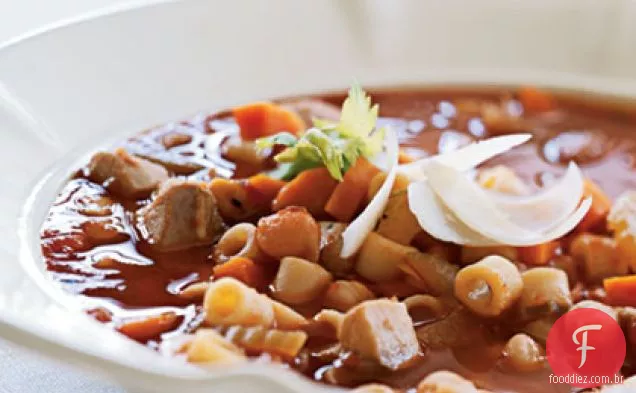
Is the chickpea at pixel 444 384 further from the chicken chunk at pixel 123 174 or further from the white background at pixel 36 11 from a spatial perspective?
the white background at pixel 36 11

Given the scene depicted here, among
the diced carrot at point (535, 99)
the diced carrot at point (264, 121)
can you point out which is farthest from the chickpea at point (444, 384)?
the diced carrot at point (535, 99)

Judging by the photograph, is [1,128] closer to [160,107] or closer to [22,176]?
[22,176]

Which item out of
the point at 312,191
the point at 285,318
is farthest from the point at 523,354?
the point at 312,191

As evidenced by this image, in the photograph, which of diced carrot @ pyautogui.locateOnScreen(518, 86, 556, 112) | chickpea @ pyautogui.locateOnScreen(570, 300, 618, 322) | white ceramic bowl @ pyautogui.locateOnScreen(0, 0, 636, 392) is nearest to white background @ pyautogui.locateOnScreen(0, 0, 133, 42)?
white ceramic bowl @ pyautogui.locateOnScreen(0, 0, 636, 392)

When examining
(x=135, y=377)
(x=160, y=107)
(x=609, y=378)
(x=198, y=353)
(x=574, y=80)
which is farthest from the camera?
(x=574, y=80)

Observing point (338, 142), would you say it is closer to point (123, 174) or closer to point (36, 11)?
point (123, 174)

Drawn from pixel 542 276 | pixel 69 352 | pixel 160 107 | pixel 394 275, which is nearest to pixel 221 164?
pixel 160 107
